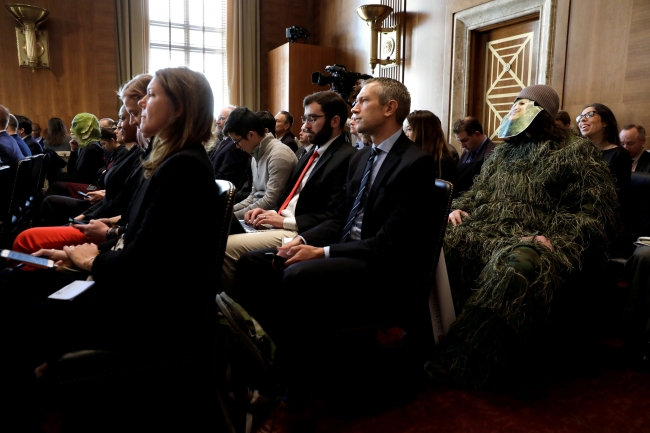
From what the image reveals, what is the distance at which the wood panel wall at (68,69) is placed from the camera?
6887mm

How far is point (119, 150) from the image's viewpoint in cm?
348

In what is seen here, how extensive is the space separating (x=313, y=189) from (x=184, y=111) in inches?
40.1

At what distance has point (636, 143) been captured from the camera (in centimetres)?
358

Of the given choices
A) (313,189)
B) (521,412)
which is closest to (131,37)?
(313,189)

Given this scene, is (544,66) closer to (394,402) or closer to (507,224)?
(507,224)

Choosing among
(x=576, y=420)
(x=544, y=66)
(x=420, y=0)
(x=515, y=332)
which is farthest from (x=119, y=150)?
(x=420, y=0)

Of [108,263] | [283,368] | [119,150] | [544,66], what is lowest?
[283,368]

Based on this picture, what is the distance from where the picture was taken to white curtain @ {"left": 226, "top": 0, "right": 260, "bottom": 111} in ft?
25.9

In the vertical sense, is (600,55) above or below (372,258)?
above

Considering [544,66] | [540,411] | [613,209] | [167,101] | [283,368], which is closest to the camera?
[167,101]

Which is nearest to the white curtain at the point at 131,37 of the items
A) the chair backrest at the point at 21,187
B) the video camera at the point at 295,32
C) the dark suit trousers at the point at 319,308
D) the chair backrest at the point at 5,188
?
the video camera at the point at 295,32

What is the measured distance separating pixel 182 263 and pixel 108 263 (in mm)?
200

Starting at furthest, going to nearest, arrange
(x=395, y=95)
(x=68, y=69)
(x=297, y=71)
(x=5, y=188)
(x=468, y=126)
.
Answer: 1. (x=297, y=71)
2. (x=68, y=69)
3. (x=468, y=126)
4. (x=5, y=188)
5. (x=395, y=95)

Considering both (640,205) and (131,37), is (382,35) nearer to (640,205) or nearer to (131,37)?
(131,37)
